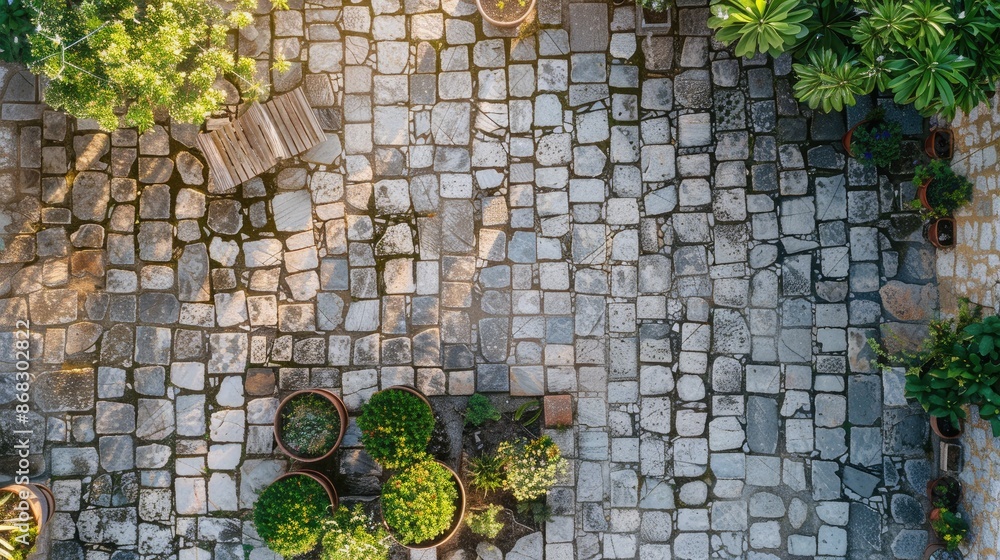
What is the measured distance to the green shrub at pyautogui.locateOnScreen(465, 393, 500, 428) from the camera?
19.1ft

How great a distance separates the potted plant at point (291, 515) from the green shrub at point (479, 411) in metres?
1.39

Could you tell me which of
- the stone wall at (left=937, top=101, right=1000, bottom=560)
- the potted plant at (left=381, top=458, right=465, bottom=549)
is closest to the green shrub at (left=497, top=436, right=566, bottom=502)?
the potted plant at (left=381, top=458, right=465, bottom=549)

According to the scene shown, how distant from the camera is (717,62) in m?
6.04

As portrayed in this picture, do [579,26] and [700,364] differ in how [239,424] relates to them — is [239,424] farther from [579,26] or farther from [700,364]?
[579,26]

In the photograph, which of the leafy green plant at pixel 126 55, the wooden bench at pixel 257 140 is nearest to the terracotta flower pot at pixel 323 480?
the wooden bench at pixel 257 140

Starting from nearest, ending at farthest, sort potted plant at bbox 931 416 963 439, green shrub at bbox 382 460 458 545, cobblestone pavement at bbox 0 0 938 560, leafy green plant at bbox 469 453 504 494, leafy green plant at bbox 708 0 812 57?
1. leafy green plant at bbox 708 0 812 57
2. green shrub at bbox 382 460 458 545
3. potted plant at bbox 931 416 963 439
4. leafy green plant at bbox 469 453 504 494
5. cobblestone pavement at bbox 0 0 938 560

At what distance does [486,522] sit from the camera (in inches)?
225

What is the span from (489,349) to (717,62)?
3291mm

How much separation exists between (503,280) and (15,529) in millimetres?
4500

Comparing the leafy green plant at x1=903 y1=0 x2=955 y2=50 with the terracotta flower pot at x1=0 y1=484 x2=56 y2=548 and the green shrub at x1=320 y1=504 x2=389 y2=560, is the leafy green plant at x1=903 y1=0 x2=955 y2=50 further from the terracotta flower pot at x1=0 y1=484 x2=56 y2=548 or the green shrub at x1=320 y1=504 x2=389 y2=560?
the terracotta flower pot at x1=0 y1=484 x2=56 y2=548

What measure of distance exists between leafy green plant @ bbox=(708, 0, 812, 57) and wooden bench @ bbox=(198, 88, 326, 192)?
3.47 m

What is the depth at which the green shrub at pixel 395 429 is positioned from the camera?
5.43 meters

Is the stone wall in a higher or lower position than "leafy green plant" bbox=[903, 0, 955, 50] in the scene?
lower

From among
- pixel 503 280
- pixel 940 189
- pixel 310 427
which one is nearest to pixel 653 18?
pixel 503 280
